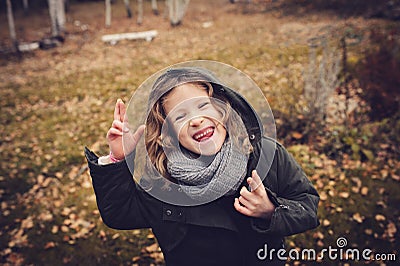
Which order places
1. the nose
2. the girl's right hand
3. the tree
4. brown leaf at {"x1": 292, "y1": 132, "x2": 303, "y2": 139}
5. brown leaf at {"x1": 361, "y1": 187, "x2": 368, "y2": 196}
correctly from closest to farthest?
the nose, the girl's right hand, brown leaf at {"x1": 361, "y1": 187, "x2": 368, "y2": 196}, brown leaf at {"x1": 292, "y1": 132, "x2": 303, "y2": 139}, the tree

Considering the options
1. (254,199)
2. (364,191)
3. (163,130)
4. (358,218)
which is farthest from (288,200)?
(364,191)

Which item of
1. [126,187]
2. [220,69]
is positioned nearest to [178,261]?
[126,187]

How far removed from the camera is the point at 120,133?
58.7 inches

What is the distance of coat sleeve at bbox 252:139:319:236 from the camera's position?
4.92 feet

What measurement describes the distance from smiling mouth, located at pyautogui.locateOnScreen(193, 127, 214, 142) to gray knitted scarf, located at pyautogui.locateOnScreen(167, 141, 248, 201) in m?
0.09

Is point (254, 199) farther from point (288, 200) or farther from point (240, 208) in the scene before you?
point (288, 200)

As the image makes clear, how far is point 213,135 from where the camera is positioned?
1425 mm

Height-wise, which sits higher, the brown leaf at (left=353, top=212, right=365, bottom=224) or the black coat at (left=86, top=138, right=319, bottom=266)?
→ the black coat at (left=86, top=138, right=319, bottom=266)

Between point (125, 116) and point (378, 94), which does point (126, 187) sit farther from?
point (378, 94)

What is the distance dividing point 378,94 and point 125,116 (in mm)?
4008

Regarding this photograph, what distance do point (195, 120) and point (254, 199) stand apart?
1.36ft

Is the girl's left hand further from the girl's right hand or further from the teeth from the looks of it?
the girl's right hand

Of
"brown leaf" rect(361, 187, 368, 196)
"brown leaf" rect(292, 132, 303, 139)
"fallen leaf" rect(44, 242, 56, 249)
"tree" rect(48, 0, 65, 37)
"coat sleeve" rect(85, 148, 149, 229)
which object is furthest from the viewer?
"tree" rect(48, 0, 65, 37)

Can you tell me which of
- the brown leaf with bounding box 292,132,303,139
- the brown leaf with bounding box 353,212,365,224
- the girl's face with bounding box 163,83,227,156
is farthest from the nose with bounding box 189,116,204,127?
the brown leaf with bounding box 292,132,303,139
